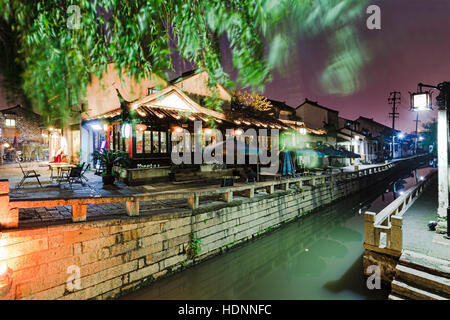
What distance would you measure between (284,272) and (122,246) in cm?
559

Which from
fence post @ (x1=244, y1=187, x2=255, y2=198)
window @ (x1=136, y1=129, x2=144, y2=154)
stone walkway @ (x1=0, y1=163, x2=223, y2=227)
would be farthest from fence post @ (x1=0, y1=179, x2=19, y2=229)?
window @ (x1=136, y1=129, x2=144, y2=154)

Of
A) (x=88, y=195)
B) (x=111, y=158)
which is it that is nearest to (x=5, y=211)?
(x=88, y=195)

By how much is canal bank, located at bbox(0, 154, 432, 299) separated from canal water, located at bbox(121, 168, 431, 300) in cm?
40

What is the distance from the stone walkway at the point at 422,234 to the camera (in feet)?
18.6

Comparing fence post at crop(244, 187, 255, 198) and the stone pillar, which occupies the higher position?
the stone pillar

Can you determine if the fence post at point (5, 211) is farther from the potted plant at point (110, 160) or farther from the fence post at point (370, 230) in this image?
the fence post at point (370, 230)

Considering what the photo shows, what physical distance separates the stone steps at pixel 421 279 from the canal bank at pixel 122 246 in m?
5.14

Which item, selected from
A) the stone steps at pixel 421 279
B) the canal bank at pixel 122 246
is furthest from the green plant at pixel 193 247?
the stone steps at pixel 421 279

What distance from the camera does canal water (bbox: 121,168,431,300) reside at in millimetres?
6297

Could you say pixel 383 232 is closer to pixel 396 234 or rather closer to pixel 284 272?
pixel 396 234

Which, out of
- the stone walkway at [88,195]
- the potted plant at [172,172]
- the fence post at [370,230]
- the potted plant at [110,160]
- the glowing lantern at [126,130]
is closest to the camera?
the stone walkway at [88,195]

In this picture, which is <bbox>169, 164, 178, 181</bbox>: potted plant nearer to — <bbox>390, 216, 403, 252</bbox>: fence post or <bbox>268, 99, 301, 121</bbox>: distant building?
<bbox>390, 216, 403, 252</bbox>: fence post

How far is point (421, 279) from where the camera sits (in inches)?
192
